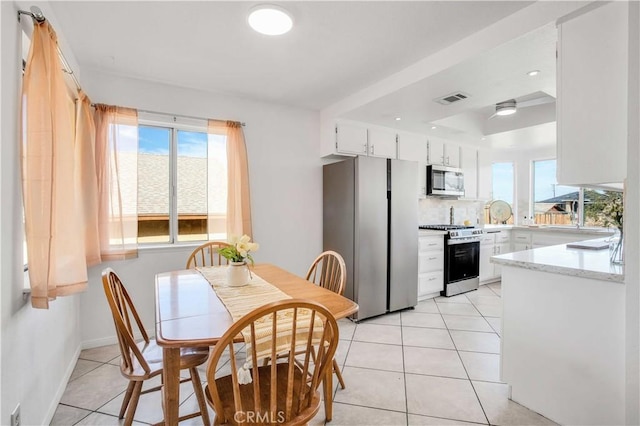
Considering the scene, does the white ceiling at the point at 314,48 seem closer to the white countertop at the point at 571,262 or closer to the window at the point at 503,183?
the white countertop at the point at 571,262

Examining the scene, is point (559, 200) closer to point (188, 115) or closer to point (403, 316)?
point (403, 316)

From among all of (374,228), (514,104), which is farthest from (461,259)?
(514,104)

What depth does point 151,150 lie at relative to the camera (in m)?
2.97

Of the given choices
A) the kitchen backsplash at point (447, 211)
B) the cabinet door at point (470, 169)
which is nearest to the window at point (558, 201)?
the kitchen backsplash at point (447, 211)

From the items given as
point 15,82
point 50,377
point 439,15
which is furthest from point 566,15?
point 50,377

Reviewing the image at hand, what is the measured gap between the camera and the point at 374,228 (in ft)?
10.9

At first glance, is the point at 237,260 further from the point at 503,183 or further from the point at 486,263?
the point at 503,183

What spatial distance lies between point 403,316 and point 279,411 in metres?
2.54

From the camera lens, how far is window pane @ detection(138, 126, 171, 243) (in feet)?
9.61

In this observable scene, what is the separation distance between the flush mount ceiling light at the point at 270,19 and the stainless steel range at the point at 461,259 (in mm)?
3208

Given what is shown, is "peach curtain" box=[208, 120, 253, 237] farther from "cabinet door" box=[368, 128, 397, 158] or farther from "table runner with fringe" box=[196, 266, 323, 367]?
"cabinet door" box=[368, 128, 397, 158]

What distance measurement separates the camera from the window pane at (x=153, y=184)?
115 inches

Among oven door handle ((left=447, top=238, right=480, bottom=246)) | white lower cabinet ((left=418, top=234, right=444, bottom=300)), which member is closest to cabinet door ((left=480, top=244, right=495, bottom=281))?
oven door handle ((left=447, top=238, right=480, bottom=246))

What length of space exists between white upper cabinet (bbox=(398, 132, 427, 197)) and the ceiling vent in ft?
3.57
